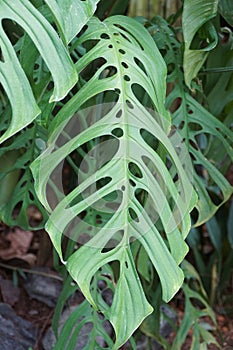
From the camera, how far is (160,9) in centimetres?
133

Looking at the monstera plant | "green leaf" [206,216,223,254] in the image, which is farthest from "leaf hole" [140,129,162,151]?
"green leaf" [206,216,223,254]

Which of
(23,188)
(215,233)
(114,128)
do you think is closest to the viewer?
(114,128)

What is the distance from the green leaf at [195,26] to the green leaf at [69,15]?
24 cm

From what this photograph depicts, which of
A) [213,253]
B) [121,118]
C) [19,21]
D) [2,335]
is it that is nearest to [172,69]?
[121,118]

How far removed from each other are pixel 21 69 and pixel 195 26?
0.36 meters

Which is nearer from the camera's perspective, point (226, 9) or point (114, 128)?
point (114, 128)

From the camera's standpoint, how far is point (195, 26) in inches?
38.9

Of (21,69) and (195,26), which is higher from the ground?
(21,69)

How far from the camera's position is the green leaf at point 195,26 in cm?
98

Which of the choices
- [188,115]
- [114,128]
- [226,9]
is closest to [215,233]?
[188,115]

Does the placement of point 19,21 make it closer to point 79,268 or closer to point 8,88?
point 8,88

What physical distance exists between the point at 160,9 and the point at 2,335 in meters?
0.77

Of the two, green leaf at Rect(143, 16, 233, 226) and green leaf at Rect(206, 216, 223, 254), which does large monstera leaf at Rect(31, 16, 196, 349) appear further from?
green leaf at Rect(206, 216, 223, 254)

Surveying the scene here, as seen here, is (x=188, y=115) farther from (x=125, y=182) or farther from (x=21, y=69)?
(x=21, y=69)
